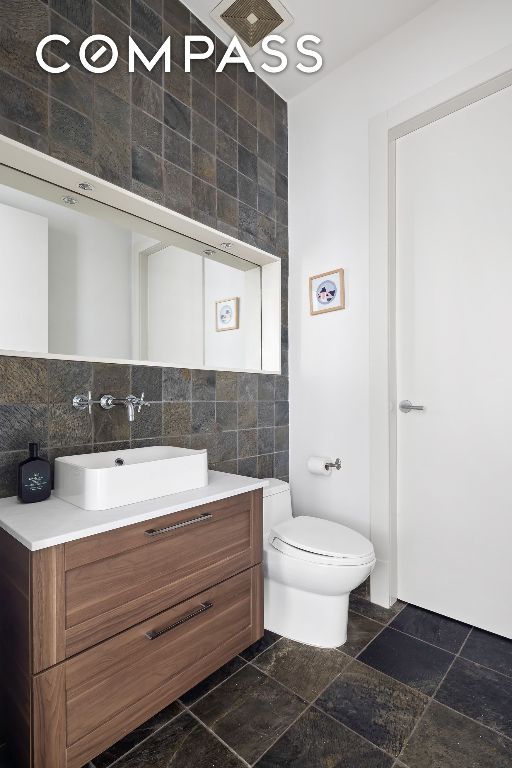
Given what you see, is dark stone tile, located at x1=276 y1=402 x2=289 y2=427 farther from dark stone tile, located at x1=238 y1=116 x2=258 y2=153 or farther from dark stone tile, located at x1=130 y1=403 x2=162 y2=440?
dark stone tile, located at x1=238 y1=116 x2=258 y2=153

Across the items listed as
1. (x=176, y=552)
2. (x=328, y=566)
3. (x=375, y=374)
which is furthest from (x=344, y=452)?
(x=176, y=552)

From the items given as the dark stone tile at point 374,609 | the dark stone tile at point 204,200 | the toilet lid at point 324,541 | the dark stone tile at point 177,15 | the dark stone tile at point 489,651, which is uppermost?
the dark stone tile at point 177,15

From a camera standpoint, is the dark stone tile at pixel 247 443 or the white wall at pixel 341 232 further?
the dark stone tile at pixel 247 443

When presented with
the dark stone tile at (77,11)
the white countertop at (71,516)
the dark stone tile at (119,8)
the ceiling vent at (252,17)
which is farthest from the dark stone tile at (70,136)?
the white countertop at (71,516)

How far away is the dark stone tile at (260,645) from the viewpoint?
1.64m

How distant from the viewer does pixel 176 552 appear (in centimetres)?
131

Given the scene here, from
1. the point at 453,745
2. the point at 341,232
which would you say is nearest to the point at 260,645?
the point at 453,745

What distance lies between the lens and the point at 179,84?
6.33ft

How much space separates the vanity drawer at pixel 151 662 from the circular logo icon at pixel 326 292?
141 cm

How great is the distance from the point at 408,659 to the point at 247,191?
2289 millimetres

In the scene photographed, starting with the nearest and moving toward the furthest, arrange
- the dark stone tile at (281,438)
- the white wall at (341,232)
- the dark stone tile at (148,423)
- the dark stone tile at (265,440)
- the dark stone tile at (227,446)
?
the dark stone tile at (148,423) → the white wall at (341,232) → the dark stone tile at (227,446) → the dark stone tile at (265,440) → the dark stone tile at (281,438)

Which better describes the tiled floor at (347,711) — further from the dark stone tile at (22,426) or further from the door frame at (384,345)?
the dark stone tile at (22,426)

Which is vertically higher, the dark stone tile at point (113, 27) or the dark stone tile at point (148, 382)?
the dark stone tile at point (113, 27)

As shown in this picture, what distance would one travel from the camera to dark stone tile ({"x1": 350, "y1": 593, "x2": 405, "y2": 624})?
193 cm
